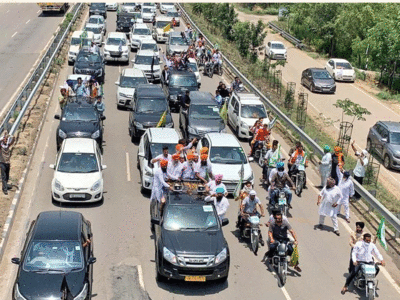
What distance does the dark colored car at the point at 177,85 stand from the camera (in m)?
31.5

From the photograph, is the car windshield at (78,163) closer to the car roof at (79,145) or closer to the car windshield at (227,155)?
the car roof at (79,145)

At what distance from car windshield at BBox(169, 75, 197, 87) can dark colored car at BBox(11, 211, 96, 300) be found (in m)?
17.7

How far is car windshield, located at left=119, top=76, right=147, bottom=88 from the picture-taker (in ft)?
104

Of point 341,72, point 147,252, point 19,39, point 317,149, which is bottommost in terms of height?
point 341,72

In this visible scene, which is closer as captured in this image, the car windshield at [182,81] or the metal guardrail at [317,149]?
the metal guardrail at [317,149]

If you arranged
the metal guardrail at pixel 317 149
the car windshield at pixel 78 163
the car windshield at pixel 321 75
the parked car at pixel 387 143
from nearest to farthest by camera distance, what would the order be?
the metal guardrail at pixel 317 149 < the car windshield at pixel 78 163 < the parked car at pixel 387 143 < the car windshield at pixel 321 75

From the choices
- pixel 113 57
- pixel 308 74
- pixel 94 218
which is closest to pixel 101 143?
pixel 94 218

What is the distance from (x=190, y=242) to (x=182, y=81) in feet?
59.2

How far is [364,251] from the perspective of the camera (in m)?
15.1

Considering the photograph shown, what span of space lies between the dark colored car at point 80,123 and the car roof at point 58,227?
874 centimetres

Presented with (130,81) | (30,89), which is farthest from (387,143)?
(30,89)

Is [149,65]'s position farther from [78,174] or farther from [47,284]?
[47,284]

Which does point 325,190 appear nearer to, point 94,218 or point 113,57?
Result: point 94,218

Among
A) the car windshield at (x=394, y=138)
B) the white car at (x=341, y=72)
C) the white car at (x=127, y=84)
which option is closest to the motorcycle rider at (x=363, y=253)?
the car windshield at (x=394, y=138)
